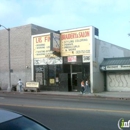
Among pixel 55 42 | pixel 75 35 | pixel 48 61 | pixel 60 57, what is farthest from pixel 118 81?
pixel 48 61

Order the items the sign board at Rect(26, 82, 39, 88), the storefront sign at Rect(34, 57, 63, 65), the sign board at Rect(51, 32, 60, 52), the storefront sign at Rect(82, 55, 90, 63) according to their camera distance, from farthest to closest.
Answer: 1. the sign board at Rect(26, 82, 39, 88)
2. the storefront sign at Rect(34, 57, 63, 65)
3. the sign board at Rect(51, 32, 60, 52)
4. the storefront sign at Rect(82, 55, 90, 63)

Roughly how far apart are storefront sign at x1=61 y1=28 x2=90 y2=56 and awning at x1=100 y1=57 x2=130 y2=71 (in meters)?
2.65

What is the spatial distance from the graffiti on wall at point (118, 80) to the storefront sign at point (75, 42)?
4164mm

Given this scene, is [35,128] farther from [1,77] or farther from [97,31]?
[1,77]

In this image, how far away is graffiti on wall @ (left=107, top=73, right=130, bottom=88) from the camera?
2614 centimetres

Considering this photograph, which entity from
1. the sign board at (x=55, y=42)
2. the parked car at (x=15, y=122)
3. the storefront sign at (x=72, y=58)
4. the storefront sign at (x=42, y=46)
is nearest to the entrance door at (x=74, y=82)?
the storefront sign at (x=72, y=58)

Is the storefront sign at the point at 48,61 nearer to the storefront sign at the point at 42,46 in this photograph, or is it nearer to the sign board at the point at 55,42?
the storefront sign at the point at 42,46

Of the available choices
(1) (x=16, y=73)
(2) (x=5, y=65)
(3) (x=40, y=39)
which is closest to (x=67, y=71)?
(3) (x=40, y=39)

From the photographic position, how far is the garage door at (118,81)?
2614 cm

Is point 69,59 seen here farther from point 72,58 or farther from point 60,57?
point 60,57

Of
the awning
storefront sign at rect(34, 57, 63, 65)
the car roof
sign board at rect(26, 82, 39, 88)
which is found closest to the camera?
the car roof

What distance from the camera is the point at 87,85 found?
25188 millimetres

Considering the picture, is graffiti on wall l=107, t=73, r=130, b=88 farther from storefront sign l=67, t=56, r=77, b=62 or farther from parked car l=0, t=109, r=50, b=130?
parked car l=0, t=109, r=50, b=130

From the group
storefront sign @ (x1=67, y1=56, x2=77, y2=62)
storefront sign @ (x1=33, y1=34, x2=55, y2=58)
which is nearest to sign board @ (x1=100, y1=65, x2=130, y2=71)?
storefront sign @ (x1=67, y1=56, x2=77, y2=62)
